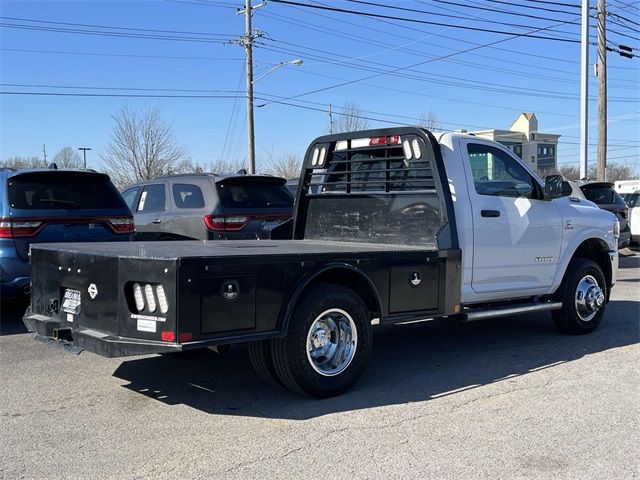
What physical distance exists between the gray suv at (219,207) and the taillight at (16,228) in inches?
109

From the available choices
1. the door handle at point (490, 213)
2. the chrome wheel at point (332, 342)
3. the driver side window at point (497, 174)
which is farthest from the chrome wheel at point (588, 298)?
the chrome wheel at point (332, 342)

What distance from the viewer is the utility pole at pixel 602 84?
925 inches

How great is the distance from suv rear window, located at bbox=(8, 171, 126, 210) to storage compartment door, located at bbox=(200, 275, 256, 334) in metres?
4.22

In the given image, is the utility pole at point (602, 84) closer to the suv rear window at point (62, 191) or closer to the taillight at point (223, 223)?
the taillight at point (223, 223)

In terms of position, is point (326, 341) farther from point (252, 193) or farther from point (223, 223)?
point (252, 193)

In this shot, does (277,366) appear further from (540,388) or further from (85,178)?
(85,178)

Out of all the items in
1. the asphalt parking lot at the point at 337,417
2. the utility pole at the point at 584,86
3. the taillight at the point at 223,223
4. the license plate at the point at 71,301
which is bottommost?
the asphalt parking lot at the point at 337,417

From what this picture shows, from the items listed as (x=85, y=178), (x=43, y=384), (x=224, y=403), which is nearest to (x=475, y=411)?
(x=224, y=403)

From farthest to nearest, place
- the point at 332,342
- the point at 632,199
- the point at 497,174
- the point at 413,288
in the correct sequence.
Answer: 1. the point at 632,199
2. the point at 497,174
3. the point at 413,288
4. the point at 332,342

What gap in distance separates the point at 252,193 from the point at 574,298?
4958 millimetres

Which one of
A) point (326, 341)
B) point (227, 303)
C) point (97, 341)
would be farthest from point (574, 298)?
point (97, 341)

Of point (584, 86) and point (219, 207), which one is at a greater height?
point (584, 86)

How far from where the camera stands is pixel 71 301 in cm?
525

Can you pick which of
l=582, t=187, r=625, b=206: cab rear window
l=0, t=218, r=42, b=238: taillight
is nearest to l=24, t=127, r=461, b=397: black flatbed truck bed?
l=0, t=218, r=42, b=238: taillight
